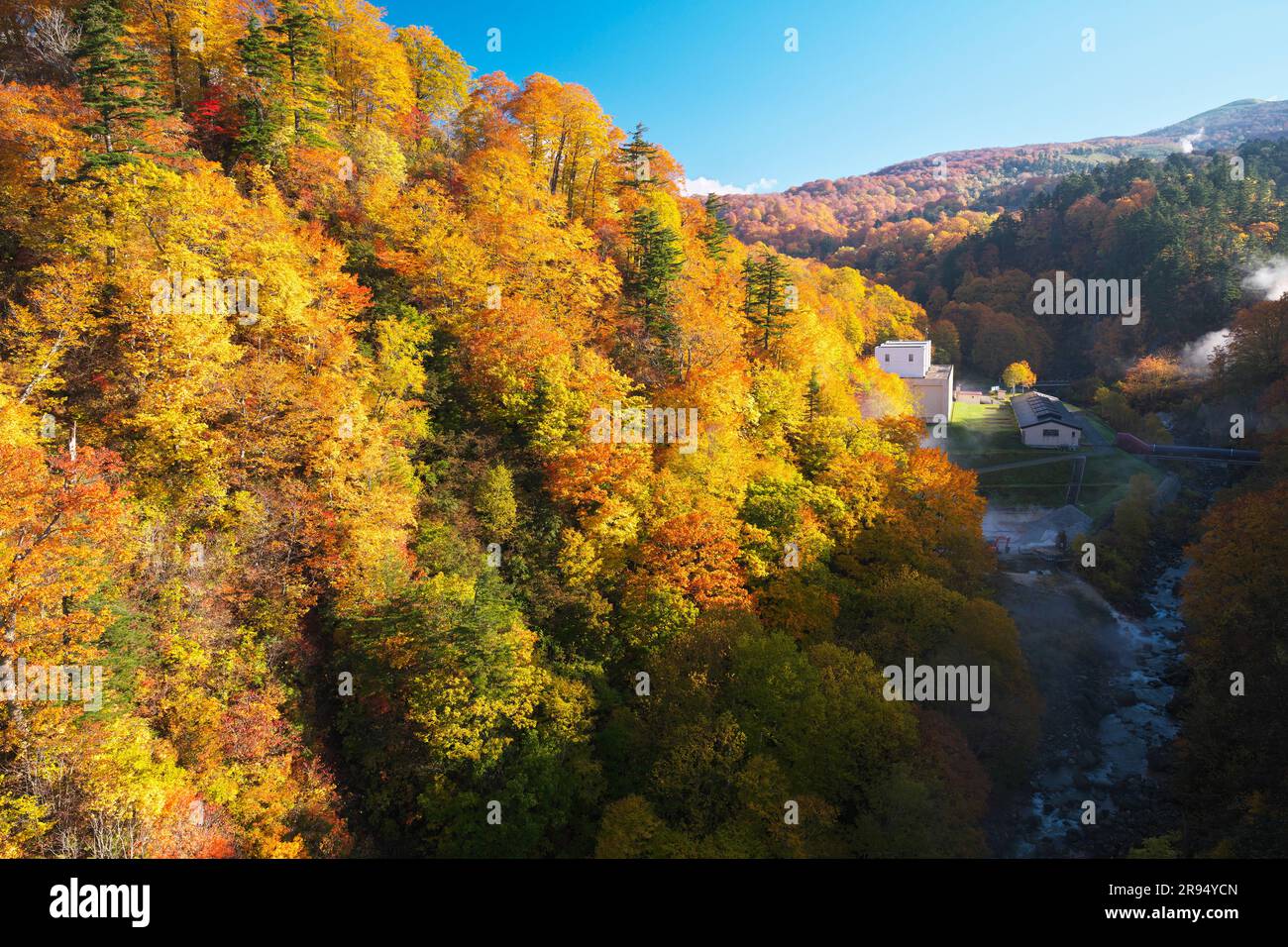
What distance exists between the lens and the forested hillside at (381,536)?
18156mm

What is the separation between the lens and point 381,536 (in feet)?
77.4

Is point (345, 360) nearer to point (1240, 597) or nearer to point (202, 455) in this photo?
point (202, 455)

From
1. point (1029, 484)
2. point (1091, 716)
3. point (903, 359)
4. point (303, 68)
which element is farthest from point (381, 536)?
point (903, 359)

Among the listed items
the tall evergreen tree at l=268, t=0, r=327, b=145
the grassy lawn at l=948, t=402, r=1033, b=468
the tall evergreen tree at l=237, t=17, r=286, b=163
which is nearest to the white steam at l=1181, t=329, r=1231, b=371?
the grassy lawn at l=948, t=402, r=1033, b=468

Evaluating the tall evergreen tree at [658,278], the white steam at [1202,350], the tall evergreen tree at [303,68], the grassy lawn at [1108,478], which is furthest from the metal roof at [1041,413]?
the tall evergreen tree at [303,68]

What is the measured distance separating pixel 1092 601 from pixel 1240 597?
41.1 feet

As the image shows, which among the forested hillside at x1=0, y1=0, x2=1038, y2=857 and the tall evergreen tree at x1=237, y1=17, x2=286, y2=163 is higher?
the tall evergreen tree at x1=237, y1=17, x2=286, y2=163

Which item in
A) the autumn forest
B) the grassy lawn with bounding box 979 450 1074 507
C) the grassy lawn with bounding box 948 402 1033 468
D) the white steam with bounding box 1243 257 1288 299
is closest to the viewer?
the autumn forest

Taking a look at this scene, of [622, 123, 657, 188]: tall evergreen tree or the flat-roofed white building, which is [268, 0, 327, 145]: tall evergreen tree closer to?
[622, 123, 657, 188]: tall evergreen tree

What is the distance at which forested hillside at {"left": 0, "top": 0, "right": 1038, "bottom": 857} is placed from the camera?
18.2 m

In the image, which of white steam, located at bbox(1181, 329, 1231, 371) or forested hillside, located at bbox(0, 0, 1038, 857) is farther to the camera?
white steam, located at bbox(1181, 329, 1231, 371)

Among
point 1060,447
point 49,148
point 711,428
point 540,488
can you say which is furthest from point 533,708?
point 1060,447

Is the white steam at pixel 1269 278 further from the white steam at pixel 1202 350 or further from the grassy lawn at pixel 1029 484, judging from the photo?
the grassy lawn at pixel 1029 484

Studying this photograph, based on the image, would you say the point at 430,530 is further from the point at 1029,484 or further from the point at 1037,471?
the point at 1037,471
